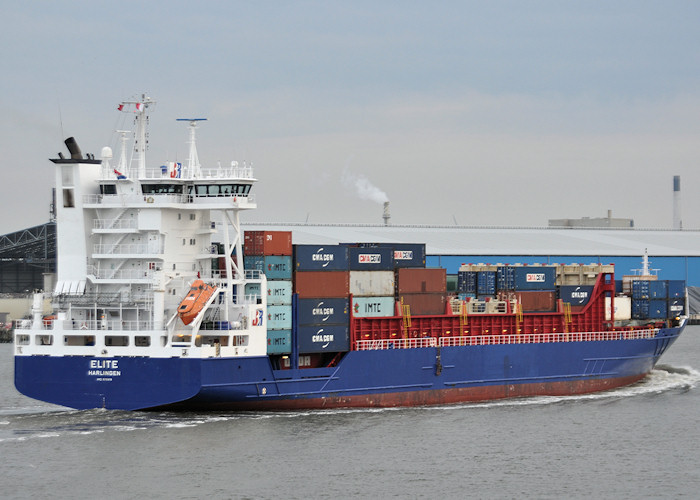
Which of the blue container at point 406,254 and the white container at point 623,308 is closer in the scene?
the blue container at point 406,254

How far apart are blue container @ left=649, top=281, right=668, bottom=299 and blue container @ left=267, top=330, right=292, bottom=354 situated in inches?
849

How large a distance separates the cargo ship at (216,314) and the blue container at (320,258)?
0.18 ft

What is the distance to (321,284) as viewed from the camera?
41656mm

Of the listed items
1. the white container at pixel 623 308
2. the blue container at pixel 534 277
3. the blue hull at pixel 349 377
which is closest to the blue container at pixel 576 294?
the blue container at pixel 534 277

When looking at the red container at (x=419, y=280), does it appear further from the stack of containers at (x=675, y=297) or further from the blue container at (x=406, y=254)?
the stack of containers at (x=675, y=297)

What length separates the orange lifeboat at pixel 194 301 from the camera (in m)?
37.7

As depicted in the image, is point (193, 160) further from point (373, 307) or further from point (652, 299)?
point (652, 299)

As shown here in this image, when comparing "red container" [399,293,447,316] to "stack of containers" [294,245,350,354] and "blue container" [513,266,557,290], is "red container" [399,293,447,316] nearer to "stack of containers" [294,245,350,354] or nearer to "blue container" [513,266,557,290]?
"stack of containers" [294,245,350,354]

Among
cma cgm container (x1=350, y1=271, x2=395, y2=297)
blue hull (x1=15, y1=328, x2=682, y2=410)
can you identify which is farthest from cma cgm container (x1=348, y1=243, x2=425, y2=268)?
blue hull (x1=15, y1=328, x2=682, y2=410)

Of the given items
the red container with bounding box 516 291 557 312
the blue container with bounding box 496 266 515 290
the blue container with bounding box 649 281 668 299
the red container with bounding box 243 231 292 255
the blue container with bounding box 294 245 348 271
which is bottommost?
the red container with bounding box 516 291 557 312

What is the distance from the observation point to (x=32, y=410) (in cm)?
4150

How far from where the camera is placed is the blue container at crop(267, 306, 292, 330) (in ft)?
133

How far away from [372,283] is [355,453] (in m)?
10.8

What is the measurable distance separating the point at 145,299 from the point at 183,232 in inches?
123
